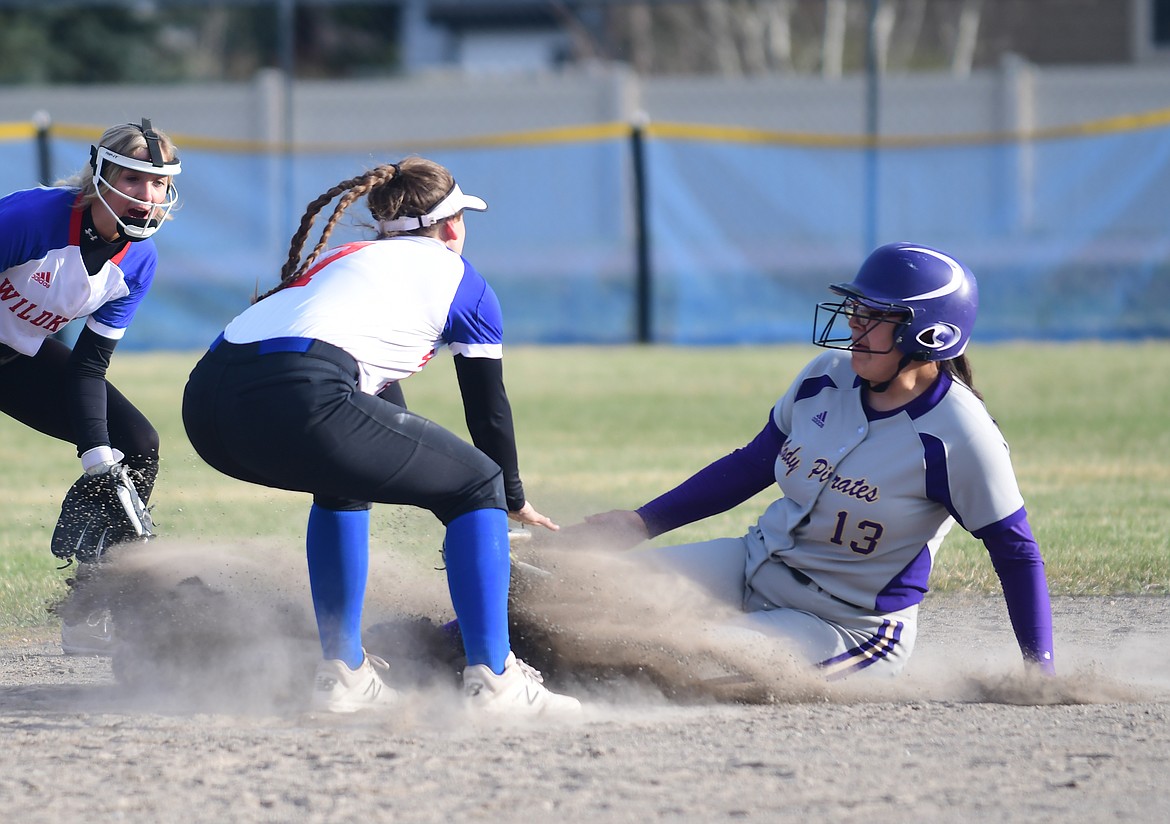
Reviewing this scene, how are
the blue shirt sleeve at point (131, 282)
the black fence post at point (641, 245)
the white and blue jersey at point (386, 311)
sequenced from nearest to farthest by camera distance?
the white and blue jersey at point (386, 311) → the blue shirt sleeve at point (131, 282) → the black fence post at point (641, 245)

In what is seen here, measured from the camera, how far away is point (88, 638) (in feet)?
16.0

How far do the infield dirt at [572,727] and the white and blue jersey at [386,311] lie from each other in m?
0.82

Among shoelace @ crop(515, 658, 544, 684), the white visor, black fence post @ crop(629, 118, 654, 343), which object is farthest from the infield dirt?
black fence post @ crop(629, 118, 654, 343)

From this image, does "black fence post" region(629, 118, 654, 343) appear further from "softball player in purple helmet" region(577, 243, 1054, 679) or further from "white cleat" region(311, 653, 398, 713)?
"white cleat" region(311, 653, 398, 713)

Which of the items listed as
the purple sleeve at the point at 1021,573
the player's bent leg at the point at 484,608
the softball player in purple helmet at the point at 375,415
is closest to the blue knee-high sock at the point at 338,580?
the softball player in purple helmet at the point at 375,415

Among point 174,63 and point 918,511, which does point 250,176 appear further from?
point 174,63

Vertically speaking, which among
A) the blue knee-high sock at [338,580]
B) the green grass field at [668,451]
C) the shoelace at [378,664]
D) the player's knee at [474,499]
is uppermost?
the player's knee at [474,499]

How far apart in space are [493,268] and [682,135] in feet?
7.52

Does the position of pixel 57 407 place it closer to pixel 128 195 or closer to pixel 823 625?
pixel 128 195

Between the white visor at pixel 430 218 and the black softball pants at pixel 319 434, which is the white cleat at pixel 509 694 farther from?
the white visor at pixel 430 218

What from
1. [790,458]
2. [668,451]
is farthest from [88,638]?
[668,451]

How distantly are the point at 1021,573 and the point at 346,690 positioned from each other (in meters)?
1.80

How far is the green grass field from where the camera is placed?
6227mm

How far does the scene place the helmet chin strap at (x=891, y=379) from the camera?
4.10 metres
